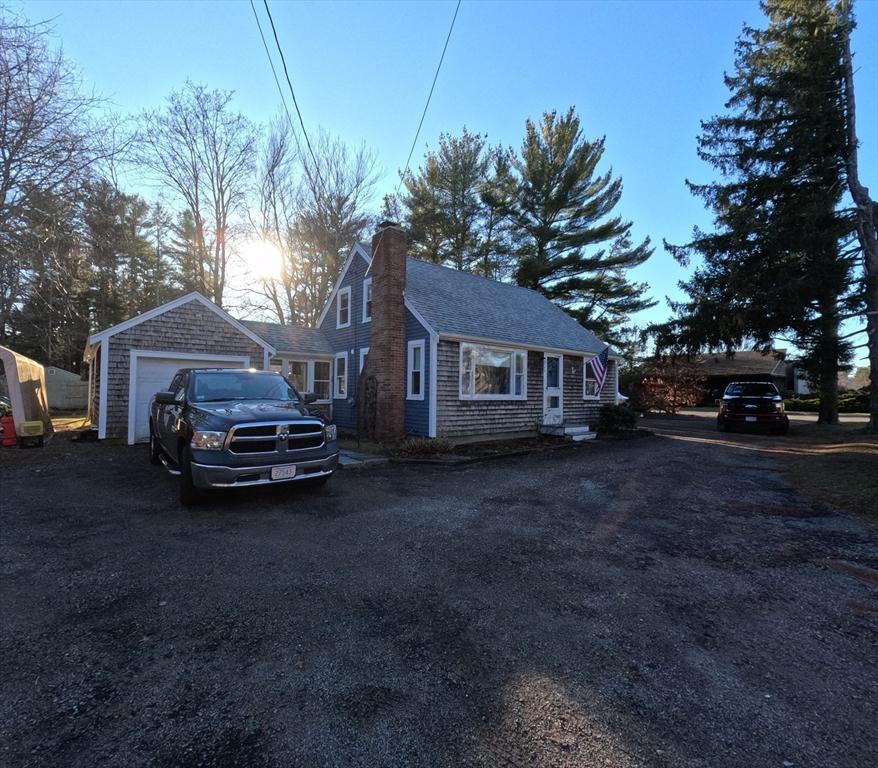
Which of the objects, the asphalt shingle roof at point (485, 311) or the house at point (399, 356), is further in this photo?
the asphalt shingle roof at point (485, 311)

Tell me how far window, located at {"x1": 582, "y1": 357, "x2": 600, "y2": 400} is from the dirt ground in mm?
10734

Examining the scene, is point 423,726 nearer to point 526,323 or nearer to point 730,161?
point 526,323

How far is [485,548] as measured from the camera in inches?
194

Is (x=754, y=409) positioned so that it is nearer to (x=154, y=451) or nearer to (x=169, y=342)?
(x=154, y=451)

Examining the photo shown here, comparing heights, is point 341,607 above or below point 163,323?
below

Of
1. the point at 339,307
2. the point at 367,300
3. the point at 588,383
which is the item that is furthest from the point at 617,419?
the point at 339,307

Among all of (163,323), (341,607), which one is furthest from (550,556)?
(163,323)

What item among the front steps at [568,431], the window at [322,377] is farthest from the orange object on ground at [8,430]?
the front steps at [568,431]

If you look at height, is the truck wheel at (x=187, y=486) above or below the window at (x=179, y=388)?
below

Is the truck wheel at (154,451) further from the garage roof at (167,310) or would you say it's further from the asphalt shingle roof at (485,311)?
the asphalt shingle roof at (485,311)

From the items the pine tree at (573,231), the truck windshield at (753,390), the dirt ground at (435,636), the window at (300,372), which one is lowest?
the dirt ground at (435,636)

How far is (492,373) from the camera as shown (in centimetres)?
1411

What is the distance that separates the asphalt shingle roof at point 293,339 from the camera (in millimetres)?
16609

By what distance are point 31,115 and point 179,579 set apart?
14.0m
